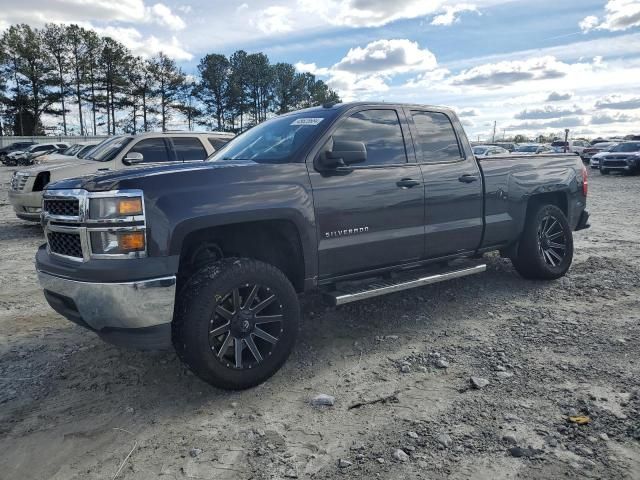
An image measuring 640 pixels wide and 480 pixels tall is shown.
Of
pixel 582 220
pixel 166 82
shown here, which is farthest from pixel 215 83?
pixel 582 220

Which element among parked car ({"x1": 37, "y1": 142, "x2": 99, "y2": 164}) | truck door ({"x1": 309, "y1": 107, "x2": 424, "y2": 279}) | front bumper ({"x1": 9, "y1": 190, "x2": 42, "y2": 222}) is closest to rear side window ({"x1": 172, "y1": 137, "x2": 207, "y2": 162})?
front bumper ({"x1": 9, "y1": 190, "x2": 42, "y2": 222})

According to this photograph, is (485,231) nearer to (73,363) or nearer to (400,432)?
(400,432)

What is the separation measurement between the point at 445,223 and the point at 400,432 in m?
2.26

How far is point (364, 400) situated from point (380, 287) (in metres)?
1.06

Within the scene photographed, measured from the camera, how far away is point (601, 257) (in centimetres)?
700

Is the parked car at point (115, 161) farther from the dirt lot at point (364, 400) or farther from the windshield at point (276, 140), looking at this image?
the windshield at point (276, 140)

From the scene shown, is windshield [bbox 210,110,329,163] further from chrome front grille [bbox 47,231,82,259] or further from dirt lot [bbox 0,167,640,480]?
dirt lot [bbox 0,167,640,480]

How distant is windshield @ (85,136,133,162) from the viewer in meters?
9.40

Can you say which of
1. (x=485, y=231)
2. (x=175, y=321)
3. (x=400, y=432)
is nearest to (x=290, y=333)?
(x=175, y=321)

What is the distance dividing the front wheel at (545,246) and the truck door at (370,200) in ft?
5.64

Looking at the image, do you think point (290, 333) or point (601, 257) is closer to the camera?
point (290, 333)

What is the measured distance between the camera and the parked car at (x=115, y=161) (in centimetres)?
909

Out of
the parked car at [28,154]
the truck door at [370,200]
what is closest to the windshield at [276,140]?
the truck door at [370,200]

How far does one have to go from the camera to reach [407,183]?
14.3ft
